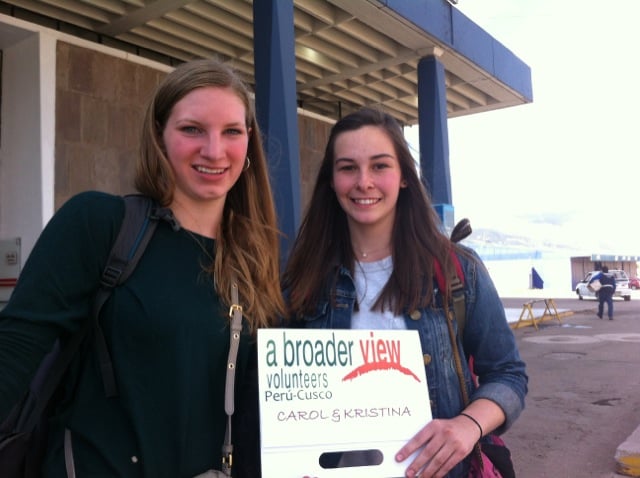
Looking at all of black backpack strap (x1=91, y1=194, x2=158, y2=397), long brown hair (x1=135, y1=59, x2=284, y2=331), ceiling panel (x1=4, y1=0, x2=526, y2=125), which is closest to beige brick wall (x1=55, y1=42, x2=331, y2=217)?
ceiling panel (x1=4, y1=0, x2=526, y2=125)

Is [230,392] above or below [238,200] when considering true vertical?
below

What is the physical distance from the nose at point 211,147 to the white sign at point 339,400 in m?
0.59

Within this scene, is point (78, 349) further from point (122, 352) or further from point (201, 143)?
point (201, 143)

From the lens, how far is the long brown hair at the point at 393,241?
2.01 meters

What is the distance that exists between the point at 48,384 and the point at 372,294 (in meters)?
1.12

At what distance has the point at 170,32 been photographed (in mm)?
9391

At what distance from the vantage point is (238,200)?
2084mm

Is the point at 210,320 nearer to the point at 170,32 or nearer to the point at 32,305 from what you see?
the point at 32,305

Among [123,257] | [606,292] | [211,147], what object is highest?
[211,147]

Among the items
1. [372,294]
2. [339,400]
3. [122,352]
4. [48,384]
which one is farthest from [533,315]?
[48,384]

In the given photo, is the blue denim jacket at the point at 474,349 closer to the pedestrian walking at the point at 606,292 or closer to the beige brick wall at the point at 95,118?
the beige brick wall at the point at 95,118

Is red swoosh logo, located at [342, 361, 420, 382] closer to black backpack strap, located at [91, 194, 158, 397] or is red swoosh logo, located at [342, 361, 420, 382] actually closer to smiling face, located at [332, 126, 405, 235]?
smiling face, located at [332, 126, 405, 235]

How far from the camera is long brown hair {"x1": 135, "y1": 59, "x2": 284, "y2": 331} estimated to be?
1750 millimetres

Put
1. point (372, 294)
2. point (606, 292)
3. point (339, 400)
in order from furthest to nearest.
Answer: point (606, 292), point (372, 294), point (339, 400)
